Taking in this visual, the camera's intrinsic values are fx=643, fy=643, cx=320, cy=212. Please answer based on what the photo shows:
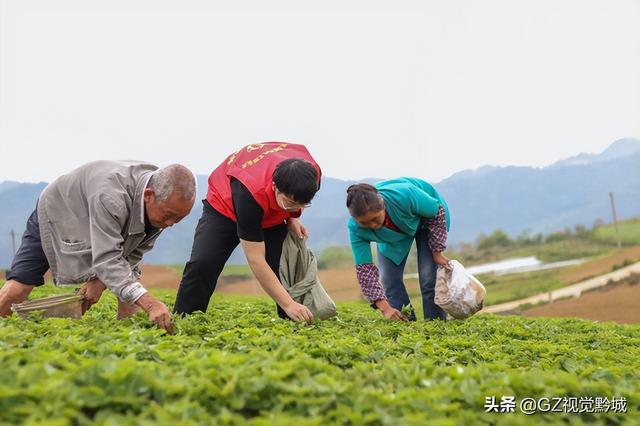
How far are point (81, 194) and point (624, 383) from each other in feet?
11.8

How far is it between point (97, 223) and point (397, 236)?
2.80 metres

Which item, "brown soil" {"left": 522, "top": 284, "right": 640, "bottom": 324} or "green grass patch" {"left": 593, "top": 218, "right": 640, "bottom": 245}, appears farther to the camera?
"green grass patch" {"left": 593, "top": 218, "right": 640, "bottom": 245}

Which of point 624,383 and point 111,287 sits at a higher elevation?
point 111,287

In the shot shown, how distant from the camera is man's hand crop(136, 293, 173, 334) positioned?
3928mm

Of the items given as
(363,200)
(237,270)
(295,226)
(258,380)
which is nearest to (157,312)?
(258,380)

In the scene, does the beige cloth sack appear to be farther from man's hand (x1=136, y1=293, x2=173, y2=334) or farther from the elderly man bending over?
man's hand (x1=136, y1=293, x2=173, y2=334)

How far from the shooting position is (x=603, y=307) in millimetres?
17500

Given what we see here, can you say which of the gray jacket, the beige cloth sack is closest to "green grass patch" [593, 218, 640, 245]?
the beige cloth sack

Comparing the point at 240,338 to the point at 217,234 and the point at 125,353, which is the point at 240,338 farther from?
the point at 217,234

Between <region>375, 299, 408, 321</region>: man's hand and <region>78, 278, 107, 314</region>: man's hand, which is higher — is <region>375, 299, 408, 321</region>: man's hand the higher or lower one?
the lower one

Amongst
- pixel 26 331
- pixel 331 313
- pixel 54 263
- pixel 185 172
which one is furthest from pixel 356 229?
pixel 26 331

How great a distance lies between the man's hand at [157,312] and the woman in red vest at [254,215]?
79 cm

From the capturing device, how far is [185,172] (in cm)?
414

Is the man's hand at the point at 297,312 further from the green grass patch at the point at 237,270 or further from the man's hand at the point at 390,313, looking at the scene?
the green grass patch at the point at 237,270
